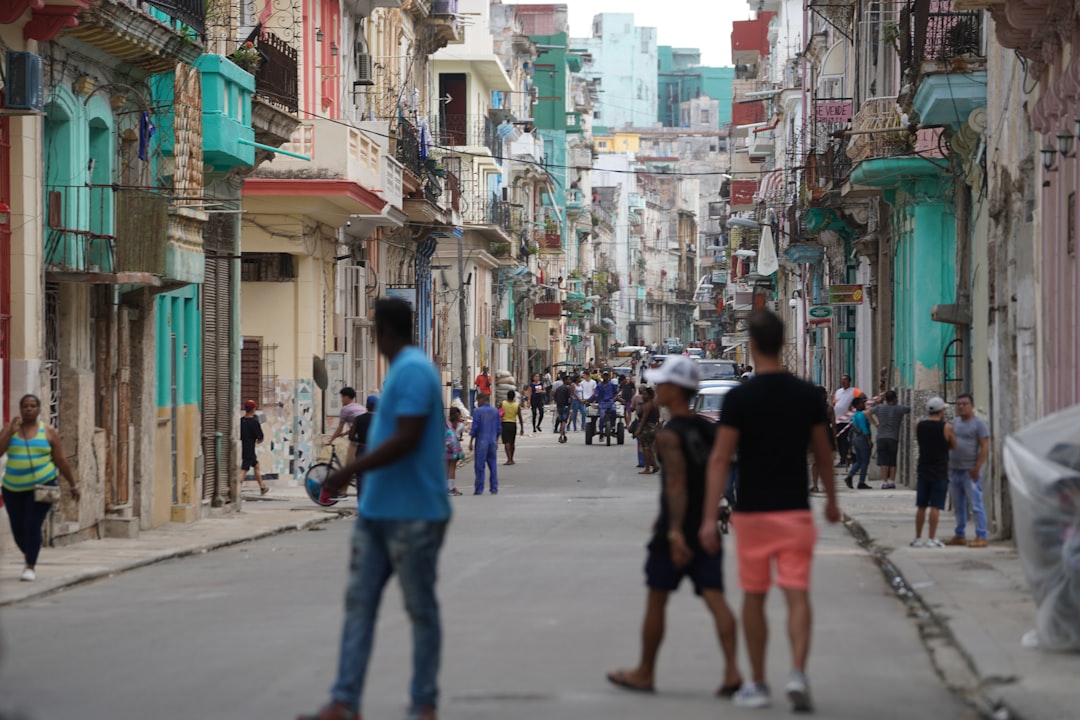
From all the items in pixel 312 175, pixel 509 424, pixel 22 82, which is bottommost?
pixel 509 424

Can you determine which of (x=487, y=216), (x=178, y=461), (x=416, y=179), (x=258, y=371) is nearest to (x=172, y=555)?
(x=178, y=461)

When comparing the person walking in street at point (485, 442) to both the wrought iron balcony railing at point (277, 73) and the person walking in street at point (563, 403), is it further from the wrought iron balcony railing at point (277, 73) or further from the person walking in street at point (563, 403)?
the person walking in street at point (563, 403)

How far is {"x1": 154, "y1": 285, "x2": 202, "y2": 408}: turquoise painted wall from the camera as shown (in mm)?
23984

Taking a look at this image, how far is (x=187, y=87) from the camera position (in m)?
22.9

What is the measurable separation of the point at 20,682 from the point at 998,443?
44.5 feet

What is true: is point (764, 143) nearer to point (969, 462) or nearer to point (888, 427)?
point (888, 427)

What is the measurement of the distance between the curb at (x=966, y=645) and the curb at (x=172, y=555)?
21.6 feet

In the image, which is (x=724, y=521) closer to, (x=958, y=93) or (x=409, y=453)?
(x=958, y=93)

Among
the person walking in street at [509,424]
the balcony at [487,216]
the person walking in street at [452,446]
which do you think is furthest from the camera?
the balcony at [487,216]

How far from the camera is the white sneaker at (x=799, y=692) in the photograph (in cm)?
895

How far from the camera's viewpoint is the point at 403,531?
838cm

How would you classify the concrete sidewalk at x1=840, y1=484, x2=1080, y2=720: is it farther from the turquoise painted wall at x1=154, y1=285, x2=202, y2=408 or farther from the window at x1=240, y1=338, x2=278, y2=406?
the window at x1=240, y1=338, x2=278, y2=406

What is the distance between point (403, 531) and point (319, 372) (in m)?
25.4

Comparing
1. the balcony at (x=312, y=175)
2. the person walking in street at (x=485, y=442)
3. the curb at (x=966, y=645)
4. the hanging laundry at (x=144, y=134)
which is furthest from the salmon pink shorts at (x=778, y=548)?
the balcony at (x=312, y=175)
